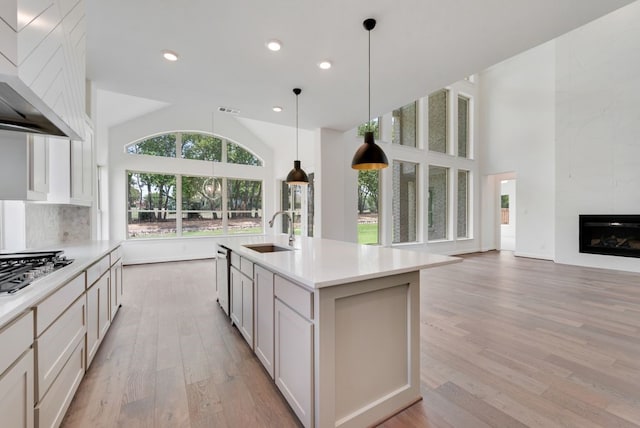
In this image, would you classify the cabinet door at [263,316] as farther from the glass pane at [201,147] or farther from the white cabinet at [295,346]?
the glass pane at [201,147]

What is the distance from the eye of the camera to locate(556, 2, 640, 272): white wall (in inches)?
202

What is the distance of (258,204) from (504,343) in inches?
260

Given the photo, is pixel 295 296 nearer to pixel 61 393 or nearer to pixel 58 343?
pixel 58 343

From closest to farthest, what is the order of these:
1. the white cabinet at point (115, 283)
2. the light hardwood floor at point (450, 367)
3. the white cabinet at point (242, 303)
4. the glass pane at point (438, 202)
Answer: the light hardwood floor at point (450, 367)
the white cabinet at point (242, 303)
the white cabinet at point (115, 283)
the glass pane at point (438, 202)

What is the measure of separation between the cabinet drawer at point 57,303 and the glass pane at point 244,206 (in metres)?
5.75

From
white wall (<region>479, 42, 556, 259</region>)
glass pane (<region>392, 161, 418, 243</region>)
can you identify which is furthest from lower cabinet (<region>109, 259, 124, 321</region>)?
white wall (<region>479, 42, 556, 259</region>)

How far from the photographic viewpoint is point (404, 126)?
6875 millimetres

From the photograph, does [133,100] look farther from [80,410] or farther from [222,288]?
[80,410]

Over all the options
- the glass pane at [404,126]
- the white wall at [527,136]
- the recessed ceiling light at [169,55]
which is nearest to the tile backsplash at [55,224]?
the recessed ceiling light at [169,55]

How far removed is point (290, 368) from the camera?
5.18 feet

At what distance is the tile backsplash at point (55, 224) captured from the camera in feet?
8.30

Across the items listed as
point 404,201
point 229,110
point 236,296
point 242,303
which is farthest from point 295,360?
point 404,201

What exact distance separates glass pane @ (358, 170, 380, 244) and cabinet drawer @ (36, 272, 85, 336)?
4926 mm

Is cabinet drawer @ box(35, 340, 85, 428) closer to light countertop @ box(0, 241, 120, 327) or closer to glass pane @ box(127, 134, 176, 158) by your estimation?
light countertop @ box(0, 241, 120, 327)
